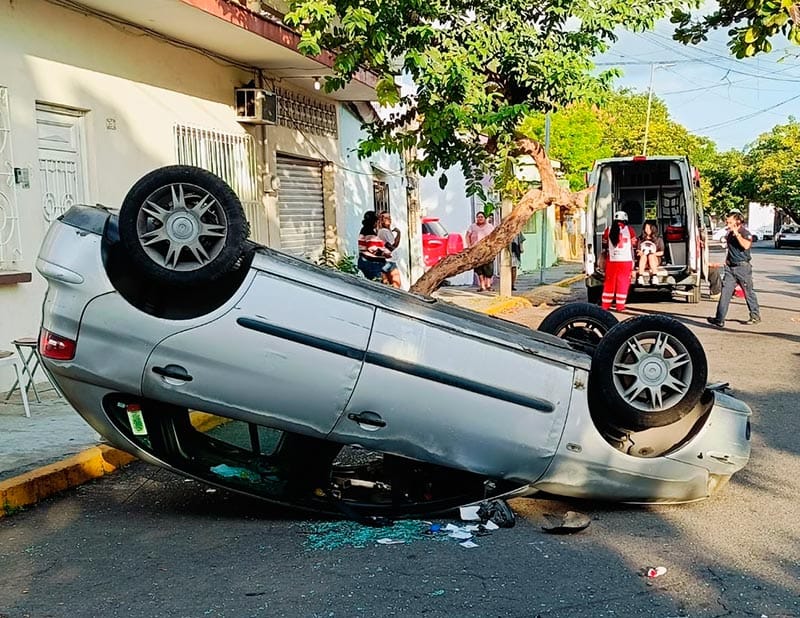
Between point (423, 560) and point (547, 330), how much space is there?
2227 mm

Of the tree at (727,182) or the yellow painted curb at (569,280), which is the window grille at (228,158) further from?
the tree at (727,182)

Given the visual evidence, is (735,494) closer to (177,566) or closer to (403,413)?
(403,413)

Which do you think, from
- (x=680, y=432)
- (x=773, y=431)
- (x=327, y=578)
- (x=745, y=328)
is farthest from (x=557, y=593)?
(x=745, y=328)

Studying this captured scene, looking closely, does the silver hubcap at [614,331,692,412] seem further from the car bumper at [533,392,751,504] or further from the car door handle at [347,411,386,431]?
the car door handle at [347,411,386,431]

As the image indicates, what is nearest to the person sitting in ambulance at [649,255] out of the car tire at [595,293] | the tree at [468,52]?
the car tire at [595,293]

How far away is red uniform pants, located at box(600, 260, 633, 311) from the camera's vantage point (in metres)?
15.0

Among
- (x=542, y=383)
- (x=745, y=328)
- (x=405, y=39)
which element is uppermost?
(x=405, y=39)

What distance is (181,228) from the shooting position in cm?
441

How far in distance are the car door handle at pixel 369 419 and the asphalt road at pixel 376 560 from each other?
650 millimetres

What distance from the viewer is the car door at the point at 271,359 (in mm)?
4426

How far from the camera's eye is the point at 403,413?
4.57m

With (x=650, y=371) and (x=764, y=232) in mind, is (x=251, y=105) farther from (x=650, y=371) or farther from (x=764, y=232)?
(x=764, y=232)

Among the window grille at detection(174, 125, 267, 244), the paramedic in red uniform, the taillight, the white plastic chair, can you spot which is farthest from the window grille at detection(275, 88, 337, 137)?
the taillight

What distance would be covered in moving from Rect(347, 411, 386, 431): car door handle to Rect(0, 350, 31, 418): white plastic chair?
379 centimetres
